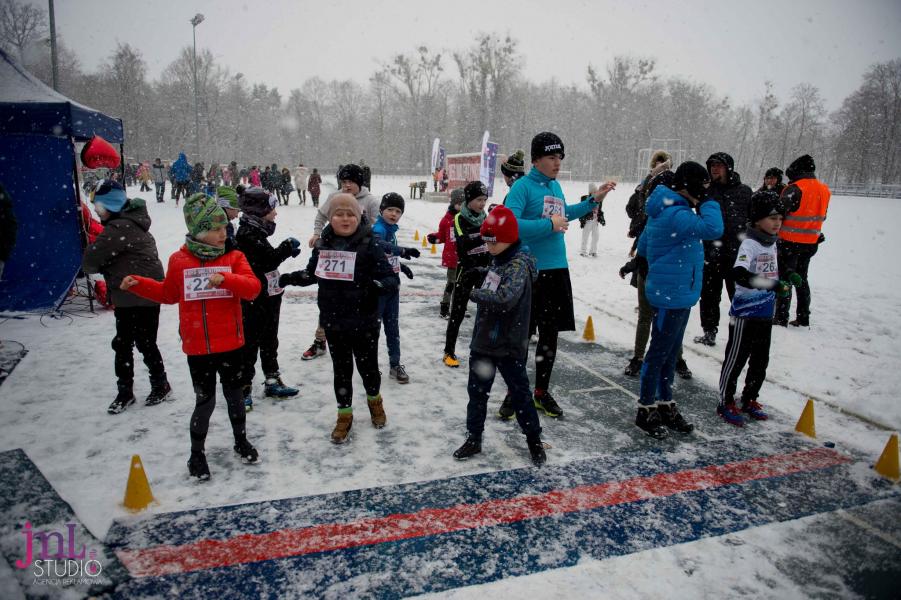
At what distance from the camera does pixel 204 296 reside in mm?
3242

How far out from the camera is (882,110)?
50.0 meters

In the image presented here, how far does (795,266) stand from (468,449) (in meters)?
6.33

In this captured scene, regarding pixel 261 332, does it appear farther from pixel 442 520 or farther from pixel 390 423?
pixel 442 520

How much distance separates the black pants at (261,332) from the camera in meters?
4.07

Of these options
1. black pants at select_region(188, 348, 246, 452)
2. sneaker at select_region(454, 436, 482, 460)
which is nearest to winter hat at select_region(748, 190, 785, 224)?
sneaker at select_region(454, 436, 482, 460)

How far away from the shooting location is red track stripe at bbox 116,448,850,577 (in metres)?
2.66

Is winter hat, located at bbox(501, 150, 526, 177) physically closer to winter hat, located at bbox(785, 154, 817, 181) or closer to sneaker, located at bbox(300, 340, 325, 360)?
sneaker, located at bbox(300, 340, 325, 360)

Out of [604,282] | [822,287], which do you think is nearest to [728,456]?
[604,282]

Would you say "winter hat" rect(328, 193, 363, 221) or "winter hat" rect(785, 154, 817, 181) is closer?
"winter hat" rect(328, 193, 363, 221)

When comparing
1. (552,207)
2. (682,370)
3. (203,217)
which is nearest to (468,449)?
(552,207)

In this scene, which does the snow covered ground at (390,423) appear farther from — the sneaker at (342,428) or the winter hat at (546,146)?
the winter hat at (546,146)

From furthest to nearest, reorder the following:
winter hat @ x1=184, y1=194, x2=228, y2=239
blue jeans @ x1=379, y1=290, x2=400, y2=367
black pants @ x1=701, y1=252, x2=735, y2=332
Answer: black pants @ x1=701, y1=252, x2=735, y2=332 < blue jeans @ x1=379, y1=290, x2=400, y2=367 < winter hat @ x1=184, y1=194, x2=228, y2=239

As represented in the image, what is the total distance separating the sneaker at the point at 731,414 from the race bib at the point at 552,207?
2.32 metres

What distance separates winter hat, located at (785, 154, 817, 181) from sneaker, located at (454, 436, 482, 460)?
638cm
